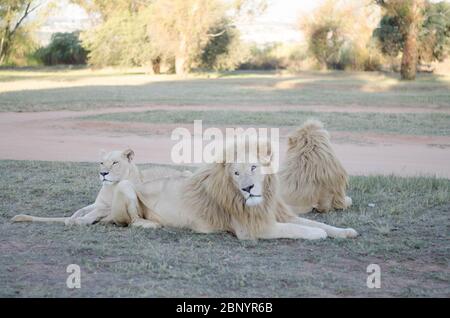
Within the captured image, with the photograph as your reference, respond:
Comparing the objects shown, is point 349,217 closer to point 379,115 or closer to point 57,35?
point 379,115

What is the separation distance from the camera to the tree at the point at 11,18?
57062 millimetres

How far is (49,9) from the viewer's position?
59312mm

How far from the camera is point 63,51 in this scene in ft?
229

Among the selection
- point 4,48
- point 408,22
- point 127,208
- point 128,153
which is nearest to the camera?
point 127,208

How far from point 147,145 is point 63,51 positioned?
58207mm

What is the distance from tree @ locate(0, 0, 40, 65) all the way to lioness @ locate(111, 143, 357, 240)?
53470 millimetres

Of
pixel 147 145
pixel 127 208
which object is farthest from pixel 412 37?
pixel 127 208

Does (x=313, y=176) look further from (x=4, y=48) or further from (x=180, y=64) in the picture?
(x=4, y=48)

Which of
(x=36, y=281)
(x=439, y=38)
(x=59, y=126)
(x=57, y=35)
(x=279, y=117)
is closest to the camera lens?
(x=36, y=281)

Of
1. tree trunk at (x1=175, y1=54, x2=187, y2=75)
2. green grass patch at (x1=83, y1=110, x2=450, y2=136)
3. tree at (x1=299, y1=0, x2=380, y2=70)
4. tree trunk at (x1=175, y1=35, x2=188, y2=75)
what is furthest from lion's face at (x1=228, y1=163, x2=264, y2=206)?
tree trunk at (x1=175, y1=54, x2=187, y2=75)

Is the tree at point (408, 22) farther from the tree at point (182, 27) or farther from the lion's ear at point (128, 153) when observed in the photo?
the lion's ear at point (128, 153)

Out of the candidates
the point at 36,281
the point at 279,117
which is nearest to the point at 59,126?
the point at 279,117

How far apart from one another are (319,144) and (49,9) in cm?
5553

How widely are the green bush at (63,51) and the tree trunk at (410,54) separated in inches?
1534
